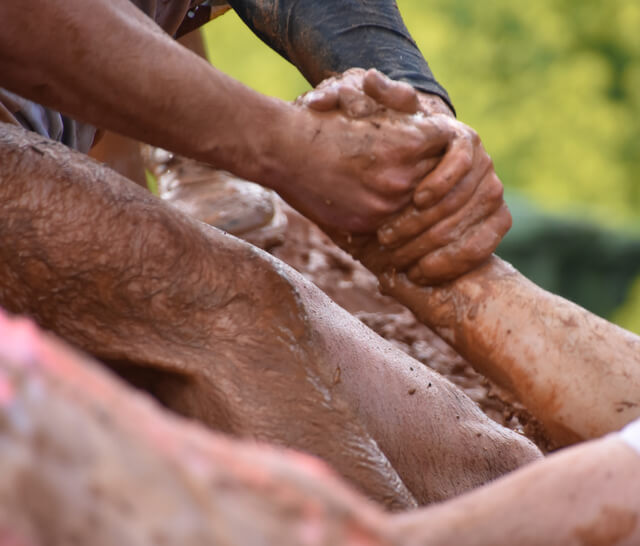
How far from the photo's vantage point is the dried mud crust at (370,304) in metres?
1.46

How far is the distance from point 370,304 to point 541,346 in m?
0.55

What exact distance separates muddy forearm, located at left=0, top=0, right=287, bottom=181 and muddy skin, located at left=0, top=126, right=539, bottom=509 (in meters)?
0.05

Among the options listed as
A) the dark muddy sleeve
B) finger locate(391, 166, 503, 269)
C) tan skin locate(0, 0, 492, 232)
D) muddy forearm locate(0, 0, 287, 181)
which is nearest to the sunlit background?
the dark muddy sleeve

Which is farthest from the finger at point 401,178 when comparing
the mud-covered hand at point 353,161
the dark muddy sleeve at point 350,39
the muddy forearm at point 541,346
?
the dark muddy sleeve at point 350,39

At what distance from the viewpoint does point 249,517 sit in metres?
0.45

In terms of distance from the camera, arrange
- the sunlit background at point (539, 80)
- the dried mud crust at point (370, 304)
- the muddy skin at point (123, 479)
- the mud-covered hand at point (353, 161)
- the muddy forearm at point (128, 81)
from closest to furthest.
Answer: the muddy skin at point (123, 479) < the muddy forearm at point (128, 81) < the mud-covered hand at point (353, 161) < the dried mud crust at point (370, 304) < the sunlit background at point (539, 80)

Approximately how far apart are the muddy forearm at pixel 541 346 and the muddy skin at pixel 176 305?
0.18m

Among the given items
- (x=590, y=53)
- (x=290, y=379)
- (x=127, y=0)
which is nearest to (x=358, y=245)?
(x=290, y=379)

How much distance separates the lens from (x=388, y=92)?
1.05 meters

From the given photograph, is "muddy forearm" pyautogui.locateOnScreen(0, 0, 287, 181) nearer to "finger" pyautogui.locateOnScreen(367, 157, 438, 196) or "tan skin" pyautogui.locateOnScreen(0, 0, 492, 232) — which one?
"tan skin" pyautogui.locateOnScreen(0, 0, 492, 232)

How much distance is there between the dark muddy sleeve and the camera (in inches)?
50.5

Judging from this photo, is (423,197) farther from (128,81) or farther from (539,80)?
(539,80)

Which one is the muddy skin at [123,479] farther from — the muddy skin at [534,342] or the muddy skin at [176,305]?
the muddy skin at [534,342]

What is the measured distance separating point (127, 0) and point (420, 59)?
48 cm
